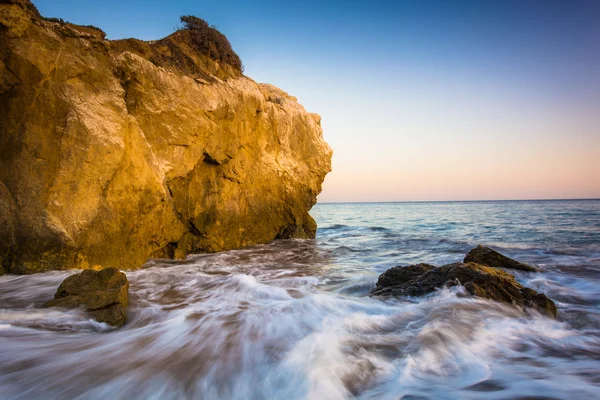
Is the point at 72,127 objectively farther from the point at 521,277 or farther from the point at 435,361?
the point at 521,277

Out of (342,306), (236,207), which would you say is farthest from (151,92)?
(342,306)

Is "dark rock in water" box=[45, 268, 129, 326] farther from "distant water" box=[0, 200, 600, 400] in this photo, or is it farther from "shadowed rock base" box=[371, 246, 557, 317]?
"shadowed rock base" box=[371, 246, 557, 317]

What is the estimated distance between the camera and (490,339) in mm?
3986

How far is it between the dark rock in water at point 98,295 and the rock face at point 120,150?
6.43 ft

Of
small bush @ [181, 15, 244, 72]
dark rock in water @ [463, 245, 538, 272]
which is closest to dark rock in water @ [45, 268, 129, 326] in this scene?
dark rock in water @ [463, 245, 538, 272]

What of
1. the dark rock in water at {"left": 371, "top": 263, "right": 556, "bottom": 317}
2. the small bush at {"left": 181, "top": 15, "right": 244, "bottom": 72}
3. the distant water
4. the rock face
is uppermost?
the small bush at {"left": 181, "top": 15, "right": 244, "bottom": 72}

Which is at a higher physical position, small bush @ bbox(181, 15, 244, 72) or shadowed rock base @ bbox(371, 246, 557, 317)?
small bush @ bbox(181, 15, 244, 72)

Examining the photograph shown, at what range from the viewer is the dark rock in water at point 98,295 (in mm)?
4438

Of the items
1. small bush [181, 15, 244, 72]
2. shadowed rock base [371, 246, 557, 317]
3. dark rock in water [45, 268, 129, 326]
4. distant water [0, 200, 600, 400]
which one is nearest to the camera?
distant water [0, 200, 600, 400]

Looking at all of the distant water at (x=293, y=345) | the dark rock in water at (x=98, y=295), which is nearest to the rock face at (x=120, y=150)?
the distant water at (x=293, y=345)

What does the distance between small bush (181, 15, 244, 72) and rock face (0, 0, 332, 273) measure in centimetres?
35

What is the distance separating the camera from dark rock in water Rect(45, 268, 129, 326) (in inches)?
175

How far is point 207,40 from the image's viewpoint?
1158 cm

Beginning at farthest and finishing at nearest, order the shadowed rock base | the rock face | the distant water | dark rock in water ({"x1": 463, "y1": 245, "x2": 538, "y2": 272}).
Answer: dark rock in water ({"x1": 463, "y1": 245, "x2": 538, "y2": 272})
the rock face
the shadowed rock base
the distant water
